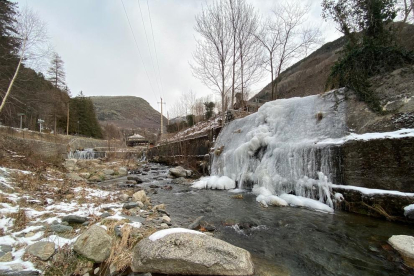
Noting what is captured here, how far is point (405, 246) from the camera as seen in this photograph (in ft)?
9.00

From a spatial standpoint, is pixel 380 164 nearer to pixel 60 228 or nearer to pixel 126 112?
pixel 60 228

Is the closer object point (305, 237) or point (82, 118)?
point (305, 237)

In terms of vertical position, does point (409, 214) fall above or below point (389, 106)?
below

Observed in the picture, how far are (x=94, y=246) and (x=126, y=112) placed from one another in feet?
320

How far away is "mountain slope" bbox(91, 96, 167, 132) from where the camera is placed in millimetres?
79188

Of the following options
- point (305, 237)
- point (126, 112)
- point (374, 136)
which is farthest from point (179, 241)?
point (126, 112)

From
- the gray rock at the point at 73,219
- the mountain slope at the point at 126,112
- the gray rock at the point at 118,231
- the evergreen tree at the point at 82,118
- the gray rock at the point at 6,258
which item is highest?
the mountain slope at the point at 126,112

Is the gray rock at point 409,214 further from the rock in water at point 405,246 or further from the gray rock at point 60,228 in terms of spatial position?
the gray rock at point 60,228

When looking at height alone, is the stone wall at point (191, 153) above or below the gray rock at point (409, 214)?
above

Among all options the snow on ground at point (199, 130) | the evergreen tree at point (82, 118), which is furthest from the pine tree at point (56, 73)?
the snow on ground at point (199, 130)

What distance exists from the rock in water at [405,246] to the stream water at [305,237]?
0.08m

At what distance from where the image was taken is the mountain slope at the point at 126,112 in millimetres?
79188

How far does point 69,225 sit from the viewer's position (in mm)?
3195

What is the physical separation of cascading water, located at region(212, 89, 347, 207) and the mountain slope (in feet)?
219
